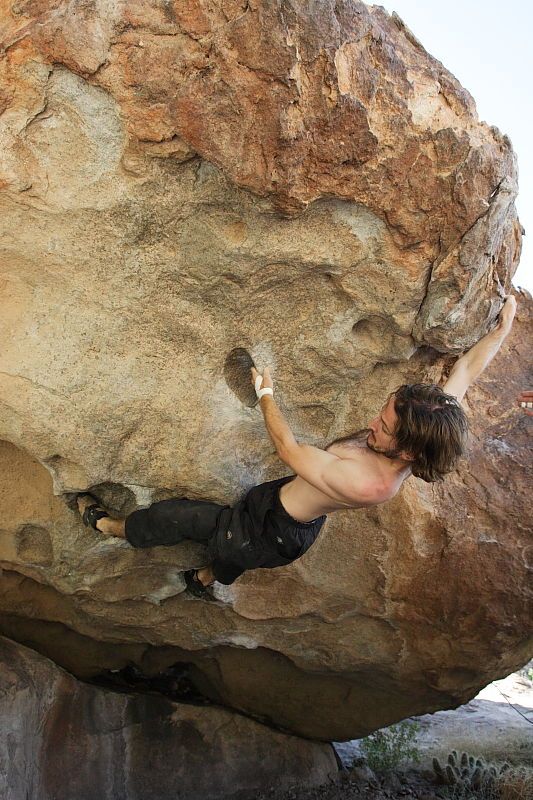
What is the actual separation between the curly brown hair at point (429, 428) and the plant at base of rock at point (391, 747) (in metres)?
3.45

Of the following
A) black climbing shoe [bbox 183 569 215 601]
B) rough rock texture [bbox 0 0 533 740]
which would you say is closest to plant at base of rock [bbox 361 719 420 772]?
rough rock texture [bbox 0 0 533 740]

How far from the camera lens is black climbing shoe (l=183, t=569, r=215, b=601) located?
11.1 ft

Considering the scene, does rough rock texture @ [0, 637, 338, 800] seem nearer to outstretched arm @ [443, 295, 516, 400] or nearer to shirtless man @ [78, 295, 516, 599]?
shirtless man @ [78, 295, 516, 599]

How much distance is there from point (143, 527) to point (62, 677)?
4.81ft

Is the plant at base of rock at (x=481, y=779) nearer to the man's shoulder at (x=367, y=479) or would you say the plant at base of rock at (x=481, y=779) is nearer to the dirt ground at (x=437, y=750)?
the dirt ground at (x=437, y=750)

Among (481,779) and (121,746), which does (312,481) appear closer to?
(121,746)

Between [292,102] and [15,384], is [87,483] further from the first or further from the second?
[292,102]

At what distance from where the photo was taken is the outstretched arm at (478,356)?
2902mm

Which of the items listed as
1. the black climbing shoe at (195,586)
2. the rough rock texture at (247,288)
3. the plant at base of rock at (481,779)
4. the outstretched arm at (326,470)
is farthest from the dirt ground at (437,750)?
the outstretched arm at (326,470)

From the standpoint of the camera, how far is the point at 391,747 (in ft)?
17.7

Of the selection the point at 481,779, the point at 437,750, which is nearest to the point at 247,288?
the point at 481,779

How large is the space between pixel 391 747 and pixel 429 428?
382 cm

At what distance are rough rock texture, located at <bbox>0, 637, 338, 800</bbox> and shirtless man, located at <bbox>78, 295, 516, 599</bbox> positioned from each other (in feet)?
3.87

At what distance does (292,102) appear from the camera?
7.32ft
